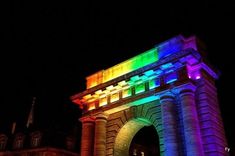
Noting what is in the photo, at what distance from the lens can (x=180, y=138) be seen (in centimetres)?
1977

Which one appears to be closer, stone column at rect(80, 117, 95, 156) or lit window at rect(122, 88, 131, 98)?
lit window at rect(122, 88, 131, 98)

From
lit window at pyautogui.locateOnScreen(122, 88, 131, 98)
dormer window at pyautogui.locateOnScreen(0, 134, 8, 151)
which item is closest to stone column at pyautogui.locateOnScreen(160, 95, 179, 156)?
lit window at pyautogui.locateOnScreen(122, 88, 131, 98)

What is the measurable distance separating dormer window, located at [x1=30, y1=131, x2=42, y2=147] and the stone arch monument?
1799cm

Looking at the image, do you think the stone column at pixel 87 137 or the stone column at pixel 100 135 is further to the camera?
the stone column at pixel 87 137

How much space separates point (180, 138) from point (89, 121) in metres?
8.85

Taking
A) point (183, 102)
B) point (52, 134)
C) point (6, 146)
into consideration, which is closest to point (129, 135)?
point (183, 102)

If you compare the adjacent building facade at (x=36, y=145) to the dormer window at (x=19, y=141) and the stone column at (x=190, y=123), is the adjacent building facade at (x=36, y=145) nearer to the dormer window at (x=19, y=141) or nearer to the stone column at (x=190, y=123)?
the dormer window at (x=19, y=141)

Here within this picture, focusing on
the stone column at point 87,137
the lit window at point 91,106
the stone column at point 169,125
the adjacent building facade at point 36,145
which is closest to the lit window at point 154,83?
the stone column at point 169,125

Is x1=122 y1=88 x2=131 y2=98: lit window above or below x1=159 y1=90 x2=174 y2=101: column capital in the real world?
above

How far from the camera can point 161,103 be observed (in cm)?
2131

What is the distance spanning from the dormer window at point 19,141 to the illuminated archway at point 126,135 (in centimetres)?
2366

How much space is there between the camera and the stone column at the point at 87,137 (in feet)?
80.2

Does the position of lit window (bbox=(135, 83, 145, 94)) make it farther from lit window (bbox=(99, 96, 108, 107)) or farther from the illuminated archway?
lit window (bbox=(99, 96, 108, 107))

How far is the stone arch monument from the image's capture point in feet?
63.8
